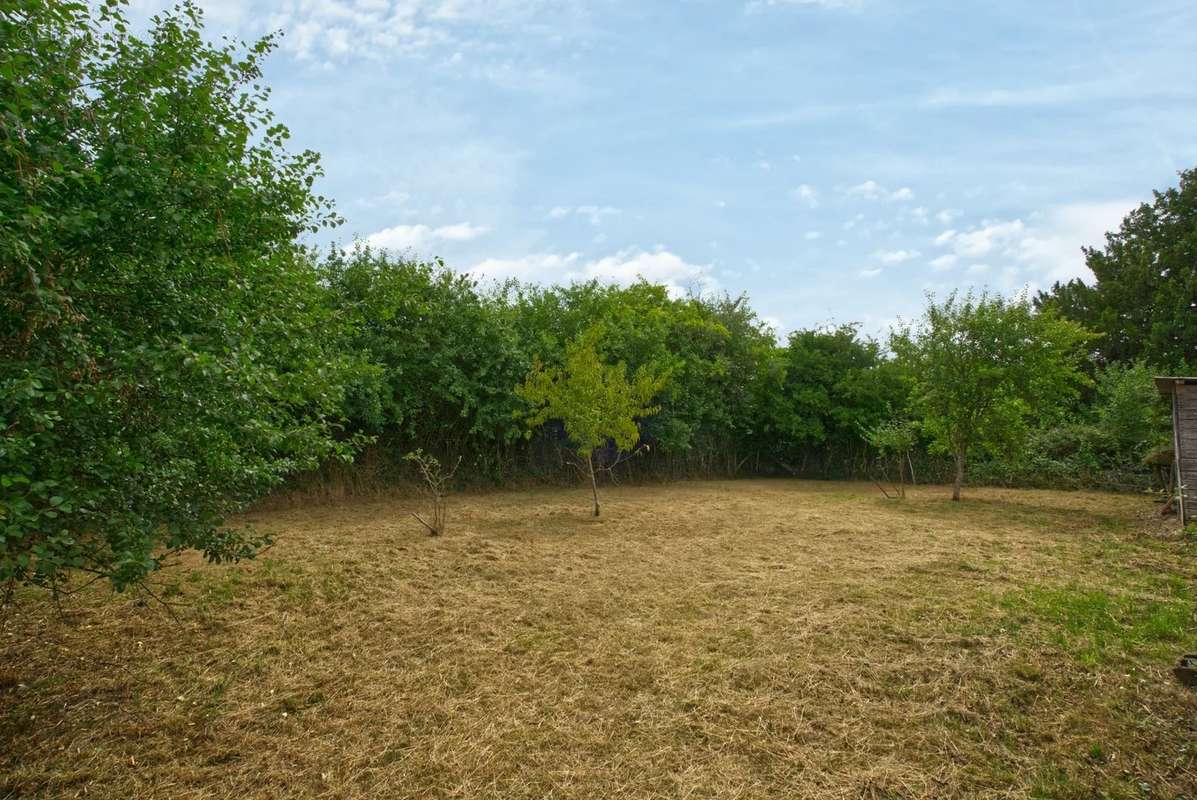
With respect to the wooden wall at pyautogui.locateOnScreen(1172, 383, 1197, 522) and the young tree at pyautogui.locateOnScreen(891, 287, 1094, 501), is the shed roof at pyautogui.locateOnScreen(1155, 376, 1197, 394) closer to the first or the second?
the wooden wall at pyautogui.locateOnScreen(1172, 383, 1197, 522)

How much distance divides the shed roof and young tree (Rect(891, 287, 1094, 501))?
113 inches

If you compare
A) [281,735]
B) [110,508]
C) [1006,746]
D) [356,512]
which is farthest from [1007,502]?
[110,508]

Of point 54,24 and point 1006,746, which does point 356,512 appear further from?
point 1006,746

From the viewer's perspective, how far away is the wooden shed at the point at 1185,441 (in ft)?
30.8

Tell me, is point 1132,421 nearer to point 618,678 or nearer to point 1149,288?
point 1149,288

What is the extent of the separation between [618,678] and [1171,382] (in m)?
10.4

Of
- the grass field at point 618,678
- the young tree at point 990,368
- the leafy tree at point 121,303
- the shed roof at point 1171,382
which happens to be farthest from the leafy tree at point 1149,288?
the leafy tree at point 121,303

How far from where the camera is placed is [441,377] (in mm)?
13297

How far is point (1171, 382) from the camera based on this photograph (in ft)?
31.1

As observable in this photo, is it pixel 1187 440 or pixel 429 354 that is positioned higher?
pixel 429 354

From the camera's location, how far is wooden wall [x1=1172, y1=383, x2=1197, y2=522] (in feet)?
30.9

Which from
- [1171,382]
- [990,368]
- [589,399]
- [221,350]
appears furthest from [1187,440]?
Answer: [221,350]

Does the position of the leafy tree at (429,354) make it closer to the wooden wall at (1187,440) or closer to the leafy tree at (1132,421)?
the wooden wall at (1187,440)

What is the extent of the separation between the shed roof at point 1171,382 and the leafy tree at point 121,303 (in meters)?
11.7
